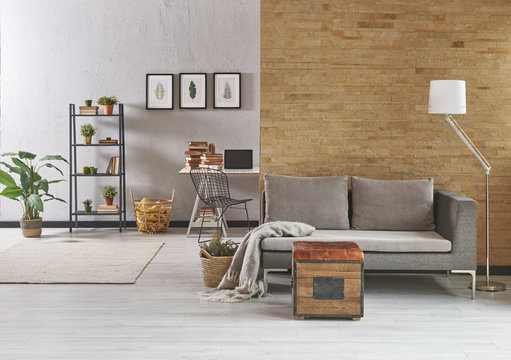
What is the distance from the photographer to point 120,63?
8148 mm

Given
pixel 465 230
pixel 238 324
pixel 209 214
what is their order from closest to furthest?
pixel 238 324 < pixel 465 230 < pixel 209 214

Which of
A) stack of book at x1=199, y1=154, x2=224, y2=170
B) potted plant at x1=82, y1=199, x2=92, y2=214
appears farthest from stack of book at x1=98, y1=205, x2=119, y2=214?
stack of book at x1=199, y1=154, x2=224, y2=170

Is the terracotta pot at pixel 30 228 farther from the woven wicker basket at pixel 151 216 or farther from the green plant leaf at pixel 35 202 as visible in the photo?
the woven wicker basket at pixel 151 216

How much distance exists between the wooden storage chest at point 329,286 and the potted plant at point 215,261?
927 millimetres

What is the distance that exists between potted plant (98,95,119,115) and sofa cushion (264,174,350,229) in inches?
128

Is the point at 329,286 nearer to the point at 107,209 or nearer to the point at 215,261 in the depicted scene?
the point at 215,261

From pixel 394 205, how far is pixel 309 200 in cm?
70

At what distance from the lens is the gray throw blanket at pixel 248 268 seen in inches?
183

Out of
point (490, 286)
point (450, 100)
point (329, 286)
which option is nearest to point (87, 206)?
point (329, 286)

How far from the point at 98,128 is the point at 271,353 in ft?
17.8

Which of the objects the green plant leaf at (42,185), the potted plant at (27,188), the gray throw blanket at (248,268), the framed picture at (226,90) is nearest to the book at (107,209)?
the potted plant at (27,188)

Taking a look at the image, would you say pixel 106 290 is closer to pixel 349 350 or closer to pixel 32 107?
pixel 349 350

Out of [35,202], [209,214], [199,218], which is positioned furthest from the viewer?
[209,214]

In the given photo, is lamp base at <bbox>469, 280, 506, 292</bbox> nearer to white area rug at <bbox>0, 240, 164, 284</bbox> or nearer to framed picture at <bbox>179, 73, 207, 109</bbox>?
white area rug at <bbox>0, 240, 164, 284</bbox>
